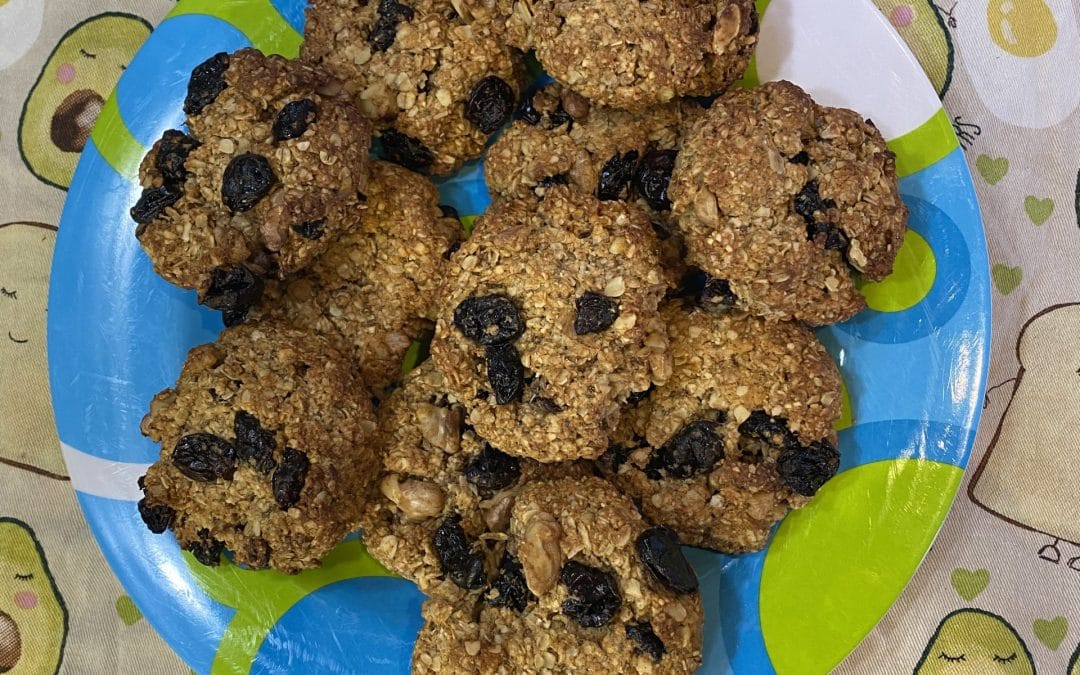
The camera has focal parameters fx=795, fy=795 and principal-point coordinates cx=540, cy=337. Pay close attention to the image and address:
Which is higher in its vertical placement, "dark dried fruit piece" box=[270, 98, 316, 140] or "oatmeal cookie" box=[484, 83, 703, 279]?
"dark dried fruit piece" box=[270, 98, 316, 140]

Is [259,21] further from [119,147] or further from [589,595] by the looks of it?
[589,595]

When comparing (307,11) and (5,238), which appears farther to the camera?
(5,238)

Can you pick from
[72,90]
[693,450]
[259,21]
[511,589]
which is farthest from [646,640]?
[72,90]

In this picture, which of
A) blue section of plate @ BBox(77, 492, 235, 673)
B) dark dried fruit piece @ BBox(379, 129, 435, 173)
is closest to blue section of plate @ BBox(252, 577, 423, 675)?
blue section of plate @ BBox(77, 492, 235, 673)

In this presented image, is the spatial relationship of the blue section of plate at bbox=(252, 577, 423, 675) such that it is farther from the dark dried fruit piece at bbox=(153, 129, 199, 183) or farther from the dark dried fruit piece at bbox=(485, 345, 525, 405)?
the dark dried fruit piece at bbox=(153, 129, 199, 183)

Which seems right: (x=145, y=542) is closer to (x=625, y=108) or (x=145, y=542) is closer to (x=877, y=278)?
(x=625, y=108)

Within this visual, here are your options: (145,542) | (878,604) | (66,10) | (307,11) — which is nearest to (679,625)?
(878,604)

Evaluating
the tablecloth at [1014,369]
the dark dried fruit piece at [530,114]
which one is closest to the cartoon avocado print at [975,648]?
the tablecloth at [1014,369]
